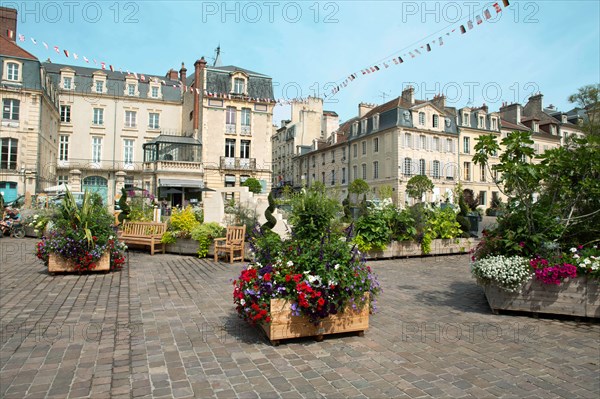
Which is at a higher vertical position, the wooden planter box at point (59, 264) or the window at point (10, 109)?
the window at point (10, 109)

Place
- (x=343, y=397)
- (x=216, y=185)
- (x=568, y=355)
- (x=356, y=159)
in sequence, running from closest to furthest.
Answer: (x=343, y=397) < (x=568, y=355) < (x=216, y=185) < (x=356, y=159)

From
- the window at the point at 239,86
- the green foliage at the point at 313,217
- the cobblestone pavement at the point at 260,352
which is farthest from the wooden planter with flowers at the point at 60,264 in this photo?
the window at the point at 239,86

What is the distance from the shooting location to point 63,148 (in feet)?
116

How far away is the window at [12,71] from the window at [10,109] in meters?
1.51

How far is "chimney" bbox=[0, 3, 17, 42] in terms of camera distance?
1251 inches

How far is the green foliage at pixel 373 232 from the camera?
10977 mm

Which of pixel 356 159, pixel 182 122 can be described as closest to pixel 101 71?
pixel 182 122

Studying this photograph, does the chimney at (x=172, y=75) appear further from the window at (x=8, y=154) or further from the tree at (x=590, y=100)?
the tree at (x=590, y=100)

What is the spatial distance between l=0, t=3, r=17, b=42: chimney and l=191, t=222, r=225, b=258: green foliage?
101 feet

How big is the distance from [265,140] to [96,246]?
28.7 m

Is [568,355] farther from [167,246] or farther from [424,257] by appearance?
[167,246]

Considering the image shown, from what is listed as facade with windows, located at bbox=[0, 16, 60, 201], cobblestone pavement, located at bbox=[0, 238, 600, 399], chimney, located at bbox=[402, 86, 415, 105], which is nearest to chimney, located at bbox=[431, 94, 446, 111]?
chimney, located at bbox=[402, 86, 415, 105]

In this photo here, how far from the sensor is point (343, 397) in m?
3.22

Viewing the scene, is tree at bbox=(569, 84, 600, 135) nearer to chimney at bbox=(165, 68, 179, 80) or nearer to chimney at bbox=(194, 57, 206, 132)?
chimney at bbox=(194, 57, 206, 132)
